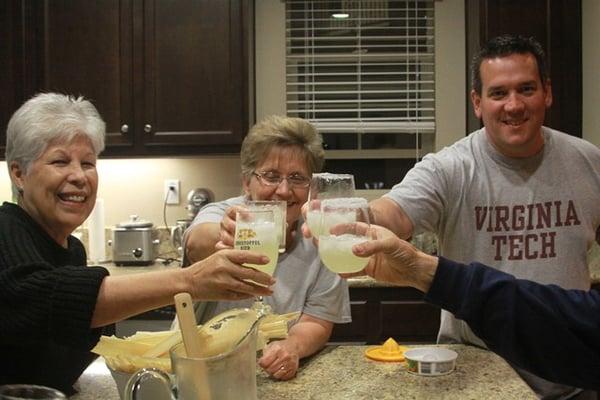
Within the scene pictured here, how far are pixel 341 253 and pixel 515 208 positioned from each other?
0.92m

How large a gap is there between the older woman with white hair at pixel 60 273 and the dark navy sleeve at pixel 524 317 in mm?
377

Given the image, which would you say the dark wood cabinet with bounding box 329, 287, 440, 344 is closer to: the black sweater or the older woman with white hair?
the older woman with white hair

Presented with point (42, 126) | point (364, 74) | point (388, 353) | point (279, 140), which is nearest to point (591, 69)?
point (364, 74)

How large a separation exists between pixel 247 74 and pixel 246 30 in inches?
9.3

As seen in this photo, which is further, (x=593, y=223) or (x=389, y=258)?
(x=593, y=223)

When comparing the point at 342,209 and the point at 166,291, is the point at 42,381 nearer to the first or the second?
the point at 166,291

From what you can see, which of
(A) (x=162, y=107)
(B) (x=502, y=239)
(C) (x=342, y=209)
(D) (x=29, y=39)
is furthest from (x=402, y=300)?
(D) (x=29, y=39)

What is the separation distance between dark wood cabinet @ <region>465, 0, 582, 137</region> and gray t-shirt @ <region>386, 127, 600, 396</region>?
4.99 ft

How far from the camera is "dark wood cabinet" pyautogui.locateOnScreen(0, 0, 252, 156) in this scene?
12.4 feet

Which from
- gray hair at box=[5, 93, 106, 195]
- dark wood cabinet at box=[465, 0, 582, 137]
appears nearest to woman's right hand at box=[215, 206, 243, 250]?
gray hair at box=[5, 93, 106, 195]

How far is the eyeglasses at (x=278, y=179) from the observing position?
202 cm

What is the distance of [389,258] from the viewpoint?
151 cm

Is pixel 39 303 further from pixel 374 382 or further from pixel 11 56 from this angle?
pixel 11 56

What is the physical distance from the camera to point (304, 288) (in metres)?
2.04
